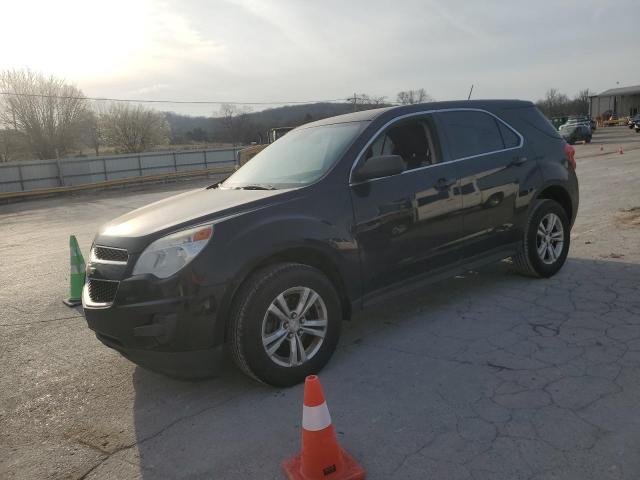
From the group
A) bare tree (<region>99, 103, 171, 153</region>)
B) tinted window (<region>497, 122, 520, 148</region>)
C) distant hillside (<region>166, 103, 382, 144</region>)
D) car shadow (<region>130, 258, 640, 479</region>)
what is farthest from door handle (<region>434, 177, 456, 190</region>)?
bare tree (<region>99, 103, 171, 153</region>)

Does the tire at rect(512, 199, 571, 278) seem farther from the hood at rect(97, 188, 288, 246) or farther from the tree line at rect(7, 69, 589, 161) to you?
the tree line at rect(7, 69, 589, 161)

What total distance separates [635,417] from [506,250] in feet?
7.54

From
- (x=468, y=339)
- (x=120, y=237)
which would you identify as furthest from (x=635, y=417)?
(x=120, y=237)

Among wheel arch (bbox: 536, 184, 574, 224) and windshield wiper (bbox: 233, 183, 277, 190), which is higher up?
windshield wiper (bbox: 233, 183, 277, 190)

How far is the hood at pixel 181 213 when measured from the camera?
3.27 metres

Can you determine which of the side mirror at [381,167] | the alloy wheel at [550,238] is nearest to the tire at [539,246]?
the alloy wheel at [550,238]

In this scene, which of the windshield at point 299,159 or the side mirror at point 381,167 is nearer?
the side mirror at point 381,167

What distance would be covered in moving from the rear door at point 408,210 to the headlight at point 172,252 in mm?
1161

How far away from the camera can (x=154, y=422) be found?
10.3 feet

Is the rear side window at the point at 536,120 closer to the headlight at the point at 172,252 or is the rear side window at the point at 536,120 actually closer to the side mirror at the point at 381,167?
the side mirror at the point at 381,167

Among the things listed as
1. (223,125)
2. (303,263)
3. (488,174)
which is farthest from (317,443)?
(223,125)

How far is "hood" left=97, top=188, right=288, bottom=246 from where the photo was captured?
10.7ft

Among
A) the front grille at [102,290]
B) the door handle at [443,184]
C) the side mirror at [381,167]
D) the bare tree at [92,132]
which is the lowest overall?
the front grille at [102,290]

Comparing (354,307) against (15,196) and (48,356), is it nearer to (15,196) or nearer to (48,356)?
(48,356)
